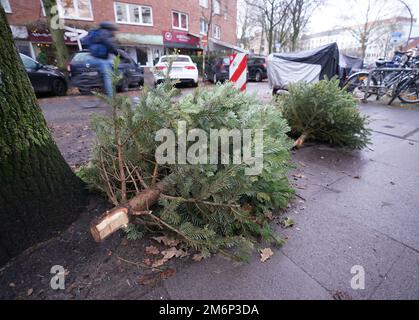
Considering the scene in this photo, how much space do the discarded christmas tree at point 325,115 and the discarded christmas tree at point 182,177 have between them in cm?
226

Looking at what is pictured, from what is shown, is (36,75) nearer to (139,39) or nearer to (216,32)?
(139,39)

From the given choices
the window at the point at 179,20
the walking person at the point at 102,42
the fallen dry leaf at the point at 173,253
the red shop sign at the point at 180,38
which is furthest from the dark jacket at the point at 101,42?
the window at the point at 179,20

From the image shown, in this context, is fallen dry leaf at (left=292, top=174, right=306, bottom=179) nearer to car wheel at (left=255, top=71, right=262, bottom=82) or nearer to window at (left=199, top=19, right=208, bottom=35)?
car wheel at (left=255, top=71, right=262, bottom=82)

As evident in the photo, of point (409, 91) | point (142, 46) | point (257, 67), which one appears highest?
point (142, 46)

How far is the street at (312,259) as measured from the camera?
1.68m

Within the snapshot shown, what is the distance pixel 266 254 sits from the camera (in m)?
2.01

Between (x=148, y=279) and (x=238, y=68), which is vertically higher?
(x=238, y=68)

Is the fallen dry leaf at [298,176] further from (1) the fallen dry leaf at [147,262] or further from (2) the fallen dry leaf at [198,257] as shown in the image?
(1) the fallen dry leaf at [147,262]

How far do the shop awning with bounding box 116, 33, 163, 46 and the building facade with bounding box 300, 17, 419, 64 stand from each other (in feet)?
50.4

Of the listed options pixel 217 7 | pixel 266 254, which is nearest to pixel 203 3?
pixel 217 7

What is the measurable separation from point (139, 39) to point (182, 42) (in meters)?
4.65

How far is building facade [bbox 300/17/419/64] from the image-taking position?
32.6m
